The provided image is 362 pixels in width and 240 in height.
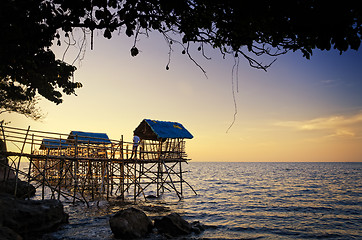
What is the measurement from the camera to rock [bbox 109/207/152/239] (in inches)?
360

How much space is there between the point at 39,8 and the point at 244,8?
4.06m

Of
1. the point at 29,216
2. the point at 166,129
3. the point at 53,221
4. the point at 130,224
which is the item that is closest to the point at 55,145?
the point at 53,221

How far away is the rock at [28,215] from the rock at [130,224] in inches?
90.7

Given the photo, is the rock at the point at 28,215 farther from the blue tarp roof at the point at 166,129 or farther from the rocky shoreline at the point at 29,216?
the blue tarp roof at the point at 166,129

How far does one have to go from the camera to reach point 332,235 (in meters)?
11.7

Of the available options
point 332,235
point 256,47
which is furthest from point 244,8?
point 332,235

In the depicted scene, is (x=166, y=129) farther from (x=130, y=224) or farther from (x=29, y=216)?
(x=29, y=216)

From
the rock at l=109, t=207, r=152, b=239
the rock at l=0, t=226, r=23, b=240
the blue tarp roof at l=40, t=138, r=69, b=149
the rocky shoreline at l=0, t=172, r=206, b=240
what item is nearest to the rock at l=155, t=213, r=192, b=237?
the rocky shoreline at l=0, t=172, r=206, b=240

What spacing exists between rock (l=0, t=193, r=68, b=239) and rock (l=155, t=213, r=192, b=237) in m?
4.07

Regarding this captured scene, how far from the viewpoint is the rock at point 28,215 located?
8.27m

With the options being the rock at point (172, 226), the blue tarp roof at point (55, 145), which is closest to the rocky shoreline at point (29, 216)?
the blue tarp roof at point (55, 145)

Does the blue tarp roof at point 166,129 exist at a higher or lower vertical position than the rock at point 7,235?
higher

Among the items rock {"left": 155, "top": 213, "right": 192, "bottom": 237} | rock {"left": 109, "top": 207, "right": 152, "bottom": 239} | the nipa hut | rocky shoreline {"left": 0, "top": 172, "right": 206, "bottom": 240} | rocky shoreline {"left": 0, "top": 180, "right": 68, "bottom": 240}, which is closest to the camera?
rocky shoreline {"left": 0, "top": 180, "right": 68, "bottom": 240}

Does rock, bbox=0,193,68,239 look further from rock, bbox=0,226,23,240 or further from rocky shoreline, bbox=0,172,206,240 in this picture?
rock, bbox=0,226,23,240
